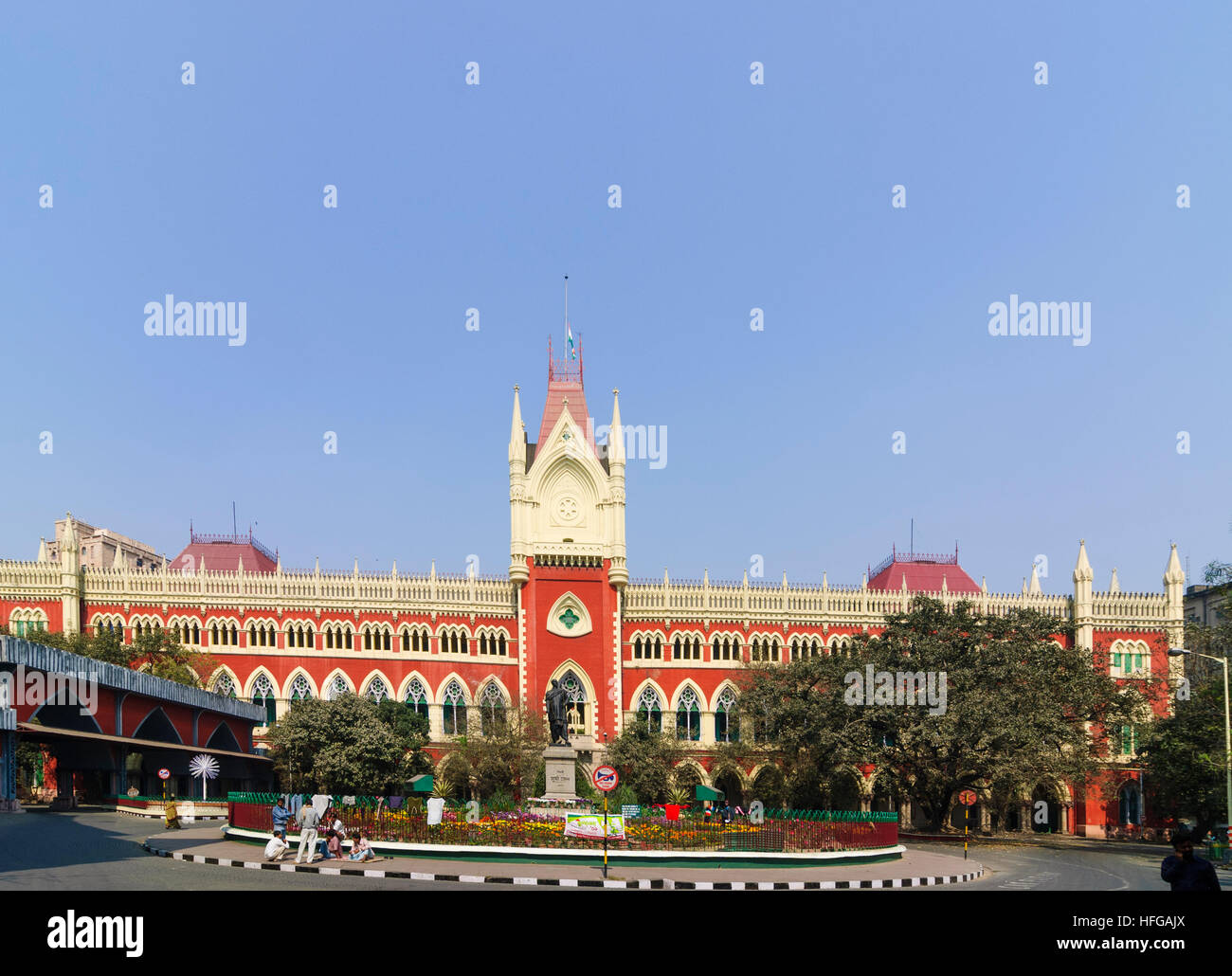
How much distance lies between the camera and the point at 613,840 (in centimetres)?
3125

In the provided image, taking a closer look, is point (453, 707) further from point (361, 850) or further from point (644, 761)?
point (361, 850)

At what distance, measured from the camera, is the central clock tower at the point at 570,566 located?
69.4 meters

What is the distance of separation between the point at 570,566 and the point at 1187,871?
183ft

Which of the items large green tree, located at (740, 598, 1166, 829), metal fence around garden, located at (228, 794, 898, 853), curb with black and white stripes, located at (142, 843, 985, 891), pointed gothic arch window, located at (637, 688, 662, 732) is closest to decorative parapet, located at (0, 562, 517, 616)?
pointed gothic arch window, located at (637, 688, 662, 732)

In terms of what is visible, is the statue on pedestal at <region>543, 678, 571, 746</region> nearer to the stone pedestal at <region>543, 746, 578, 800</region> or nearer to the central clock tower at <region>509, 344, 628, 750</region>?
the stone pedestal at <region>543, 746, 578, 800</region>

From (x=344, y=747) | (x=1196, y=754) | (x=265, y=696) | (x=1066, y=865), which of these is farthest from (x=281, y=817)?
(x=265, y=696)

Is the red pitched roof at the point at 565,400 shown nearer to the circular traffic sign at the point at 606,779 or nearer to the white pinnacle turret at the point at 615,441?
the white pinnacle turret at the point at 615,441

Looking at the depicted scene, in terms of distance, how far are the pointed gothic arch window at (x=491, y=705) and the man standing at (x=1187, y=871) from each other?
49992 millimetres

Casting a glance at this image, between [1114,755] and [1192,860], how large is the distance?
2190 inches

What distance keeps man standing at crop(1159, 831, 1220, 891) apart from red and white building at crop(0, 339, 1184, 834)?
170 feet

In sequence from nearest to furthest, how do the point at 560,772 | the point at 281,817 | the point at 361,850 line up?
the point at 361,850 → the point at 281,817 → the point at 560,772

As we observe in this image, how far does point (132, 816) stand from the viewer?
47750 mm

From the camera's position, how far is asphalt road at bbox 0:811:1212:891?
2480cm
